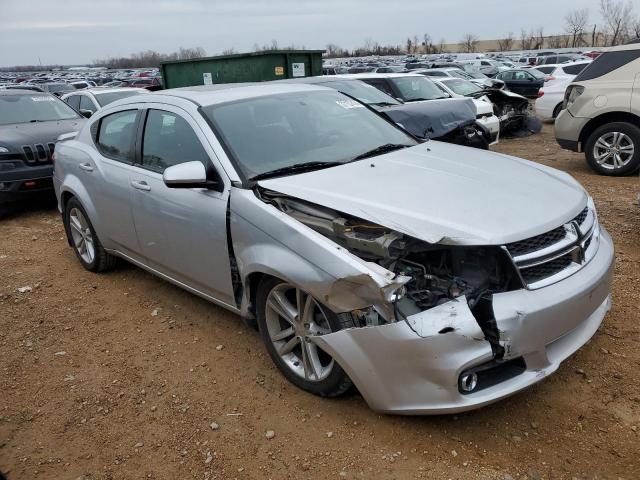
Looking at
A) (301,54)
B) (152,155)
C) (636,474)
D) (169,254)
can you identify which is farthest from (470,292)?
(301,54)

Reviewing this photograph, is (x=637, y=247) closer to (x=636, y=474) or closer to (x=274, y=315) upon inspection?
(x=636, y=474)

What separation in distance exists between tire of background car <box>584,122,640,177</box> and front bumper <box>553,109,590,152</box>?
6.6 inches

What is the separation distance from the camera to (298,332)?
9.82ft

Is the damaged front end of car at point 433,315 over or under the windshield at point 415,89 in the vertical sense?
under

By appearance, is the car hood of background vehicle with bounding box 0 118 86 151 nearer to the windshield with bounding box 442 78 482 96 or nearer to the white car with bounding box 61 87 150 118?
the white car with bounding box 61 87 150 118

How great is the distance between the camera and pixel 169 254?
3.82m

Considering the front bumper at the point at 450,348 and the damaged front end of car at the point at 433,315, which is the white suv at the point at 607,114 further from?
the front bumper at the point at 450,348

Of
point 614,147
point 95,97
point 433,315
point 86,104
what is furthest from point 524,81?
point 433,315

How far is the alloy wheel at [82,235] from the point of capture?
5.01 m

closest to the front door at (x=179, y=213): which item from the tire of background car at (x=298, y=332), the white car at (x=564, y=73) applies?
the tire of background car at (x=298, y=332)

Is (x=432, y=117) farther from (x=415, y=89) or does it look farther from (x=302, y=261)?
(x=302, y=261)

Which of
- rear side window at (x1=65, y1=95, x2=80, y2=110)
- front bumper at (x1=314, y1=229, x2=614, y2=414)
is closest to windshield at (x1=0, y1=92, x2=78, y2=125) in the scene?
rear side window at (x1=65, y1=95, x2=80, y2=110)

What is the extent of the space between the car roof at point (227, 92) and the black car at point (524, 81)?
1978 centimetres

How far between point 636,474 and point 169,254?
9.96 ft
